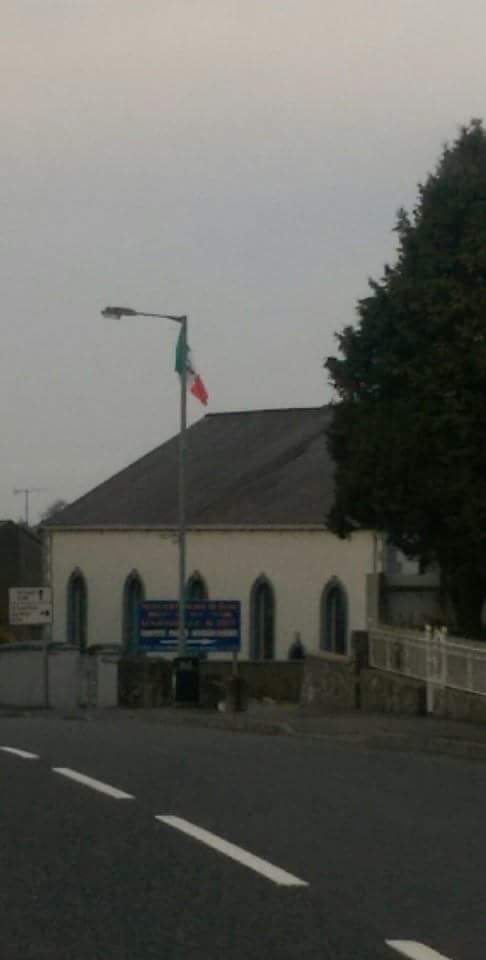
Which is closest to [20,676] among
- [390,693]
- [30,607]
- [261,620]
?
[261,620]

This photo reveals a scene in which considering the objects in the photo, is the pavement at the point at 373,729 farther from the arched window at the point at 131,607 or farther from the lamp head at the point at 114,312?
the arched window at the point at 131,607

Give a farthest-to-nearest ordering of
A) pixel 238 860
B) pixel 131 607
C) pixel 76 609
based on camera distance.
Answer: pixel 76 609 < pixel 131 607 < pixel 238 860

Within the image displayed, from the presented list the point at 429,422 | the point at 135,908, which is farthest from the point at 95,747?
the point at 429,422

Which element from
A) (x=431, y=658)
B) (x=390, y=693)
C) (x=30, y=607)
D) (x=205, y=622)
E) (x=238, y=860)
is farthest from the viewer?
(x=30, y=607)

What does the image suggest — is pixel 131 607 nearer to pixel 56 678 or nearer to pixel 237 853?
pixel 56 678

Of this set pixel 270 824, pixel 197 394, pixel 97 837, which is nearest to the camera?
pixel 97 837

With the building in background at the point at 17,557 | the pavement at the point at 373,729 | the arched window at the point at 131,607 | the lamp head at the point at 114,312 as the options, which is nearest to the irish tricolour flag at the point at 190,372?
the lamp head at the point at 114,312

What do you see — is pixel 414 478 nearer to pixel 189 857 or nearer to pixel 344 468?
pixel 344 468

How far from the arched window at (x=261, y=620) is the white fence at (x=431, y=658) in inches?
1444

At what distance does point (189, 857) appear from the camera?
433 inches

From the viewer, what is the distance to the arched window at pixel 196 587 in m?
72.8

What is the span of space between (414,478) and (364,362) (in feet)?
15.9

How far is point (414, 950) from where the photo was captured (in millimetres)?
8500

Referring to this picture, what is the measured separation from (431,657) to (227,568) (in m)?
43.7
